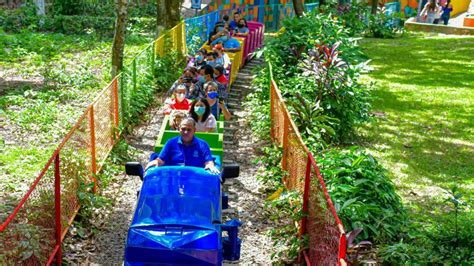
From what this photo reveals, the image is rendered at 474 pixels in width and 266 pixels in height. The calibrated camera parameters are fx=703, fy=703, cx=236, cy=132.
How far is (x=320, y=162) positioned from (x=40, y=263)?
13.2ft

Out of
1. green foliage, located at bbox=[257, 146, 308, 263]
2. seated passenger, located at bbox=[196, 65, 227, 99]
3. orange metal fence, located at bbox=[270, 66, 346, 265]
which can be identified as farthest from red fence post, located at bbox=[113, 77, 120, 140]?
orange metal fence, located at bbox=[270, 66, 346, 265]

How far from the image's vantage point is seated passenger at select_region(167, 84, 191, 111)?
44.6ft

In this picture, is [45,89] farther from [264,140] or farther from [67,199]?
[67,199]

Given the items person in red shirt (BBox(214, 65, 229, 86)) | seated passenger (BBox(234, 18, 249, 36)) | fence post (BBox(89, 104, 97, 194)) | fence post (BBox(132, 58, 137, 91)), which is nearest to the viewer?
fence post (BBox(89, 104, 97, 194))

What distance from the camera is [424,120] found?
56.5ft

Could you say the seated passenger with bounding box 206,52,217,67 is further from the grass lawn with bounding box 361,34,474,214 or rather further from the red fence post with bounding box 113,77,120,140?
the red fence post with bounding box 113,77,120,140

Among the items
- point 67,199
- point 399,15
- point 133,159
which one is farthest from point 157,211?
point 399,15

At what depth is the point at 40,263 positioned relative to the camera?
7273 millimetres

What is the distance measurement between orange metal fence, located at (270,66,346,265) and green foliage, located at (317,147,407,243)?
31 cm

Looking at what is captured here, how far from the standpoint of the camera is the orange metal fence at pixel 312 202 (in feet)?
21.6

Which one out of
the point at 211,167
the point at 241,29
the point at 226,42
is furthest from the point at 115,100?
the point at 241,29

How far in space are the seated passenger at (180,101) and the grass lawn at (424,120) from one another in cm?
400

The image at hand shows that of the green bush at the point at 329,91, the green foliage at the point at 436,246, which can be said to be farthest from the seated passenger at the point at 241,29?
the green foliage at the point at 436,246

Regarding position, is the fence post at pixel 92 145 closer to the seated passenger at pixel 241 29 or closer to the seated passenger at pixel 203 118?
the seated passenger at pixel 203 118
